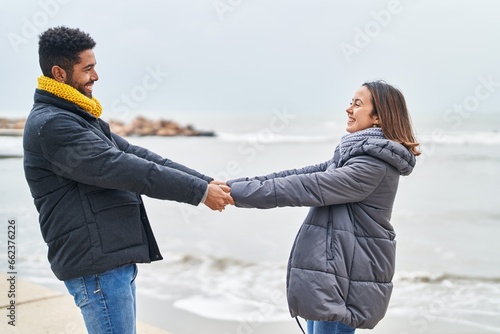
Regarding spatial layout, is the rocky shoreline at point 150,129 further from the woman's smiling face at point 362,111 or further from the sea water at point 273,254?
the woman's smiling face at point 362,111

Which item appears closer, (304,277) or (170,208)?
(304,277)

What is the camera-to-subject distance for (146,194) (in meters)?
1.73

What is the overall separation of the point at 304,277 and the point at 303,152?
14.1m

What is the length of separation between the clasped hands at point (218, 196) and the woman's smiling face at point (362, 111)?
509mm

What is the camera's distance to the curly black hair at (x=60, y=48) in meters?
1.70

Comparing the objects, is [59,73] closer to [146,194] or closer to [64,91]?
[64,91]

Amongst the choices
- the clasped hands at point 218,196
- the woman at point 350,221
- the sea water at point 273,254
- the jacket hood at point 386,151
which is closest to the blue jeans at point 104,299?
the clasped hands at point 218,196

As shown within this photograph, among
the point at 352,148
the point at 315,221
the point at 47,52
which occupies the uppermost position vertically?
the point at 47,52

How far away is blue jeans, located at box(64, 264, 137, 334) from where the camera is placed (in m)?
1.72

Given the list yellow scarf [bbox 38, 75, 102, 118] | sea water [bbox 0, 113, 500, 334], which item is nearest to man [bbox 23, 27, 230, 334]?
yellow scarf [bbox 38, 75, 102, 118]

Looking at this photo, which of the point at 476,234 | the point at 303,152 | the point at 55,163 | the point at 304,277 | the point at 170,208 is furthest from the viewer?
the point at 303,152

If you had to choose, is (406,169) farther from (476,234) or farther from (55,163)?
(476,234)

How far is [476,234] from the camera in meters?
7.73

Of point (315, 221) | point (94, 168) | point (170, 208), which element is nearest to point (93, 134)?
point (94, 168)
